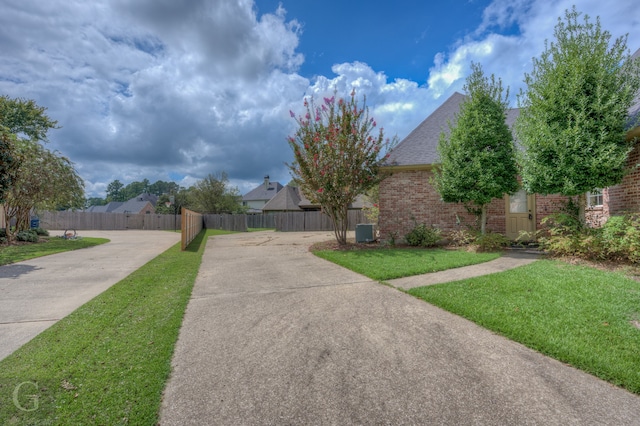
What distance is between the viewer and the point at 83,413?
2025 mm

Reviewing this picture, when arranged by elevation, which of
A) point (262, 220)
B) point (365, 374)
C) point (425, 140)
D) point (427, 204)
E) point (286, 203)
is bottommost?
point (365, 374)

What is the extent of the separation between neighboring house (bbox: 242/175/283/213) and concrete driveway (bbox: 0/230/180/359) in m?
38.7

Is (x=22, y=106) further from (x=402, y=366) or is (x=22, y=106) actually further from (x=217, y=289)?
(x=402, y=366)

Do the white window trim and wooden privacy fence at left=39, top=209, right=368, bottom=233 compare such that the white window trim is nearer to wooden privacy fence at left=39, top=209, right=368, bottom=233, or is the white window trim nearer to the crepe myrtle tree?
the crepe myrtle tree

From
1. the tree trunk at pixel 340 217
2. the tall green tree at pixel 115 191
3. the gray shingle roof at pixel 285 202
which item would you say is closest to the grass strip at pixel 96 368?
the tree trunk at pixel 340 217

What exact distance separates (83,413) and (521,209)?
11.9 metres

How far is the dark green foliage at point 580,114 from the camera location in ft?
21.1

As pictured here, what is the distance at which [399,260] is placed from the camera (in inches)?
301

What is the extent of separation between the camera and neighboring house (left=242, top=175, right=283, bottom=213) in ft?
158

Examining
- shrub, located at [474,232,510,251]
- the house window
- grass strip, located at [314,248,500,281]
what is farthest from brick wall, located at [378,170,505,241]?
the house window

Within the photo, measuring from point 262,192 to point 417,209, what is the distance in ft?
133

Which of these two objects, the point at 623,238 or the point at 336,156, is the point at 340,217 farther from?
the point at 623,238

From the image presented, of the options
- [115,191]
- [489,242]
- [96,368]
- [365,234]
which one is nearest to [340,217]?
[365,234]

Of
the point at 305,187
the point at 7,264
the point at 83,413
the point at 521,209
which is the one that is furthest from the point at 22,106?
the point at 521,209
